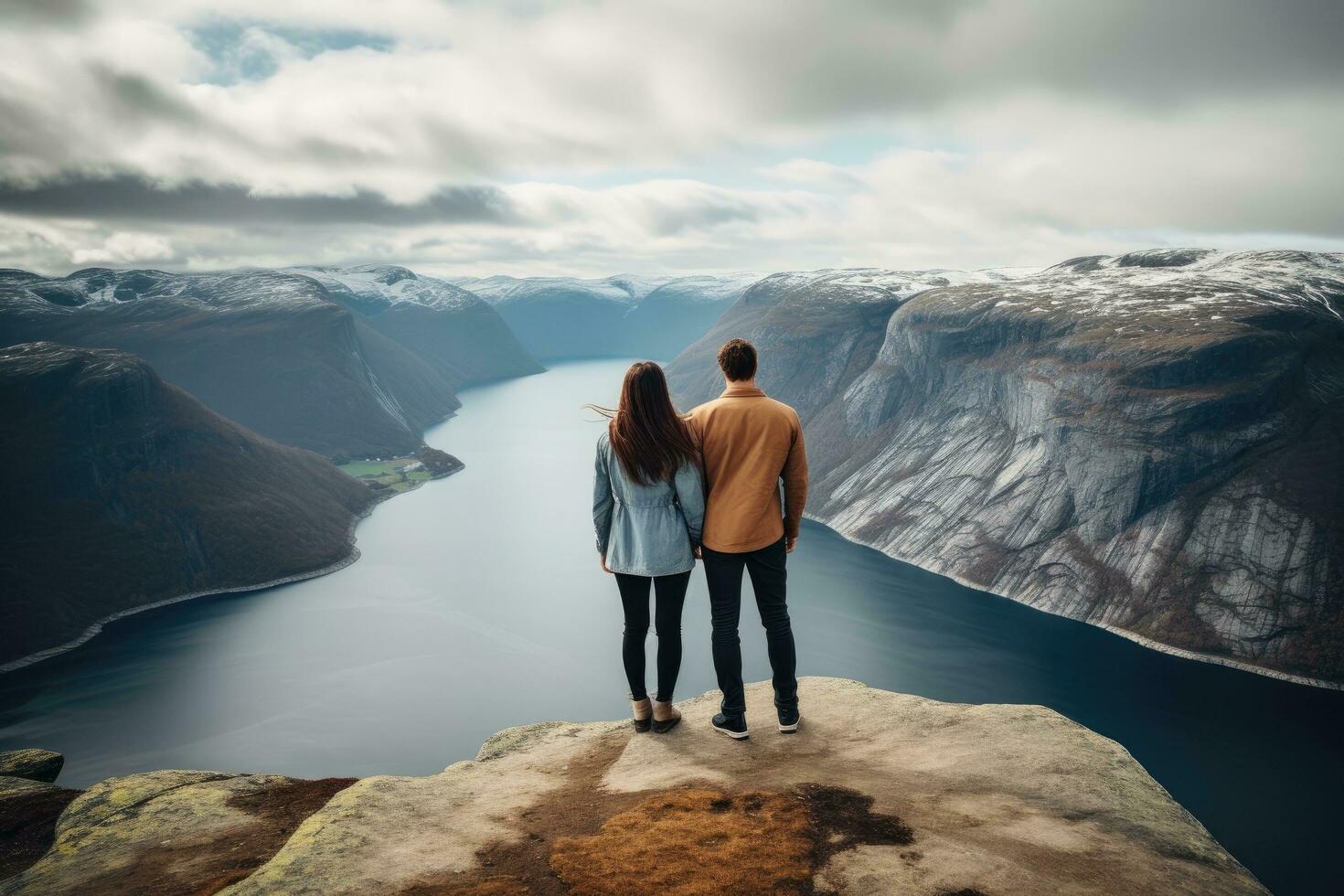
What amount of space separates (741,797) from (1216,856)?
437cm

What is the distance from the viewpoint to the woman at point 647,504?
8.14 meters

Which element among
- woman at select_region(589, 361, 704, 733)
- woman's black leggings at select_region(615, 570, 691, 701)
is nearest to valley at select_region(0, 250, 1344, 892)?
woman's black leggings at select_region(615, 570, 691, 701)

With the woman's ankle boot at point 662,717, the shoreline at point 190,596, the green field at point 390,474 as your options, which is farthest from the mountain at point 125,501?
the woman's ankle boot at point 662,717

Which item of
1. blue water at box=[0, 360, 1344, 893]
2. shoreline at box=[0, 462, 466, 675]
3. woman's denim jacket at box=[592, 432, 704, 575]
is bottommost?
blue water at box=[0, 360, 1344, 893]

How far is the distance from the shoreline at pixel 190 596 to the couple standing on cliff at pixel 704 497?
91.1 metres

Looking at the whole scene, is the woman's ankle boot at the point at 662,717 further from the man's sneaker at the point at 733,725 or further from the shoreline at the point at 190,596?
the shoreline at the point at 190,596

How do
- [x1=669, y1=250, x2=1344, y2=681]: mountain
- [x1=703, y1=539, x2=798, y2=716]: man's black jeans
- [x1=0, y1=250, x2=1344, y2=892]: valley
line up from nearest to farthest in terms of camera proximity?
[x1=703, y1=539, x2=798, y2=716]: man's black jeans → [x1=0, y1=250, x2=1344, y2=892]: valley → [x1=669, y1=250, x2=1344, y2=681]: mountain

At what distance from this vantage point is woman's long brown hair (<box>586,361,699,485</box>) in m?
8.05

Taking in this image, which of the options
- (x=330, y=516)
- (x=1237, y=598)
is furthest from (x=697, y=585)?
(x=330, y=516)

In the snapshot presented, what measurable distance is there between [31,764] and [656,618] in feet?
56.8

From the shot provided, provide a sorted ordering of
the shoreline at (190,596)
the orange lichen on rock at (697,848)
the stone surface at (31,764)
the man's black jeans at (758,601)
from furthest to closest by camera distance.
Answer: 1. the shoreline at (190,596)
2. the stone surface at (31,764)
3. the man's black jeans at (758,601)
4. the orange lichen on rock at (697,848)

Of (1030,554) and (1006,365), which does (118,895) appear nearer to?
(1030,554)

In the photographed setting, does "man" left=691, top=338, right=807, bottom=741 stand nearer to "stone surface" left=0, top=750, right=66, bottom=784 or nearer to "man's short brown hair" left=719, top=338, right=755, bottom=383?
"man's short brown hair" left=719, top=338, right=755, bottom=383

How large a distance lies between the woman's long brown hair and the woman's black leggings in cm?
122
